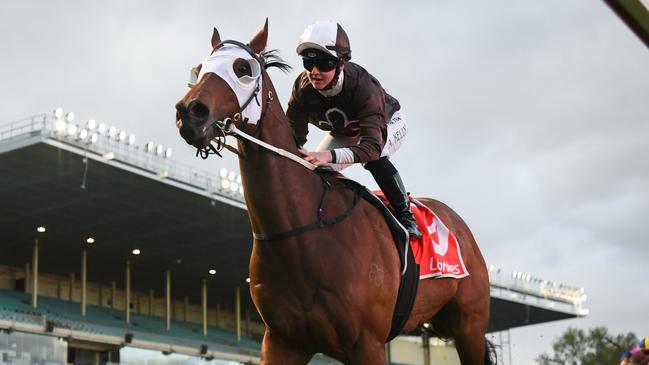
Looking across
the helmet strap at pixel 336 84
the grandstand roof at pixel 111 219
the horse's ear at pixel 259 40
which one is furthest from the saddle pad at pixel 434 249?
the grandstand roof at pixel 111 219

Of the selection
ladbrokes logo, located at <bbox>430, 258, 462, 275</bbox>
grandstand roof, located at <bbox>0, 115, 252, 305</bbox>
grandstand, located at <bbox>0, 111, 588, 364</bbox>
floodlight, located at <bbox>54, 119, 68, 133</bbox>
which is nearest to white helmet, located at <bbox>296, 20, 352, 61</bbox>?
ladbrokes logo, located at <bbox>430, 258, 462, 275</bbox>

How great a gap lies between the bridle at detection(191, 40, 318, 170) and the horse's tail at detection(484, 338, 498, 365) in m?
2.14

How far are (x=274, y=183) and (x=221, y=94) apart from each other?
0.56 metres

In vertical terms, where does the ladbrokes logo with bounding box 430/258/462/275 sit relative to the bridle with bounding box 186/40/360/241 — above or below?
below

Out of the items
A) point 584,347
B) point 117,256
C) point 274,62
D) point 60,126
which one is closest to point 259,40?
point 274,62

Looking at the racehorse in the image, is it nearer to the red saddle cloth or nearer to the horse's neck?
the horse's neck

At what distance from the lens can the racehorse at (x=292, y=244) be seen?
16.0ft

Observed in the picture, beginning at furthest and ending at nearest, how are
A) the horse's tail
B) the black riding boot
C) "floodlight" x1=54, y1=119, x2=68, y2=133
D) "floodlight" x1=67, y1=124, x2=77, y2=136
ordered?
"floodlight" x1=67, y1=124, x2=77, y2=136
"floodlight" x1=54, y1=119, x2=68, y2=133
the horse's tail
the black riding boot

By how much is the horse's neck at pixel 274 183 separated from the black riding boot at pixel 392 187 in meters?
0.86

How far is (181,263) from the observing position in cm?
4153

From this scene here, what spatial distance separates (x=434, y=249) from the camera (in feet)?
20.0

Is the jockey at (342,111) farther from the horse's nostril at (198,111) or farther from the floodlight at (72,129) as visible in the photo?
the floodlight at (72,129)

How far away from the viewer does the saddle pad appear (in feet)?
19.6

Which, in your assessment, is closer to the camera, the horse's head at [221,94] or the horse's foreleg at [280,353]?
the horse's head at [221,94]
